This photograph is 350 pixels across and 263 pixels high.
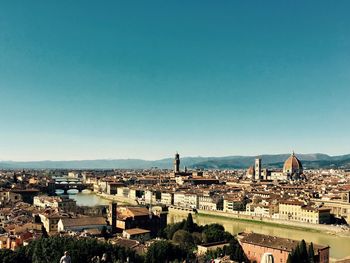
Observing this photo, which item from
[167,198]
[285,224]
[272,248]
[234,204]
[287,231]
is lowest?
[287,231]

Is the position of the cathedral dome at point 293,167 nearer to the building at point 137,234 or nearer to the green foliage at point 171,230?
the green foliage at point 171,230

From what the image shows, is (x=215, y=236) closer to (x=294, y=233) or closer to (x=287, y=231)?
(x=294, y=233)

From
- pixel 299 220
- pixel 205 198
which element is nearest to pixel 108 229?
pixel 299 220

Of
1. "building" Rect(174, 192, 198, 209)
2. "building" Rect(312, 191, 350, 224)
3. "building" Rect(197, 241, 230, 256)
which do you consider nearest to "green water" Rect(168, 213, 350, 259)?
"building" Rect(197, 241, 230, 256)

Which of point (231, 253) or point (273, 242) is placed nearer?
point (231, 253)

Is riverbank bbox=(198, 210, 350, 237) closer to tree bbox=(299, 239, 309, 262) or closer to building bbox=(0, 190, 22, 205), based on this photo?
tree bbox=(299, 239, 309, 262)

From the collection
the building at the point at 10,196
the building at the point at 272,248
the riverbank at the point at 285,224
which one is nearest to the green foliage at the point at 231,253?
the building at the point at 272,248

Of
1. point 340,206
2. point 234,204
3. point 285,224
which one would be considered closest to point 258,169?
point 234,204
